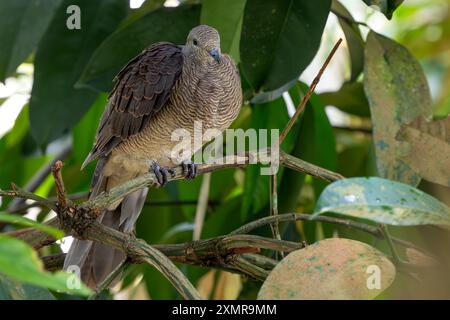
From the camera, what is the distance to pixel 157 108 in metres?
1.67

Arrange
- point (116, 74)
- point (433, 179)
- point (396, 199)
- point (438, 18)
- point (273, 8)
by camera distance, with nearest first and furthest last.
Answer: point (396, 199), point (433, 179), point (273, 8), point (116, 74), point (438, 18)

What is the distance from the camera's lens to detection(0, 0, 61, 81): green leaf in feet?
5.21

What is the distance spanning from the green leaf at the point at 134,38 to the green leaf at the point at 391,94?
1.28 feet

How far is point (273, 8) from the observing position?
1491mm

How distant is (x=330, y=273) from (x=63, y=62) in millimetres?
941

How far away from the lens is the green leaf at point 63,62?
169cm

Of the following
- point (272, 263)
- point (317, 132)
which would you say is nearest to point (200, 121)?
point (317, 132)

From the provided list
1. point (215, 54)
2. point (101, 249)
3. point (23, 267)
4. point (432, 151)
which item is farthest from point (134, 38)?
point (23, 267)

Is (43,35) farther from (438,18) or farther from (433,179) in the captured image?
(438,18)

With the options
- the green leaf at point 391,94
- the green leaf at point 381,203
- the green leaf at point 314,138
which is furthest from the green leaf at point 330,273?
the green leaf at point 314,138

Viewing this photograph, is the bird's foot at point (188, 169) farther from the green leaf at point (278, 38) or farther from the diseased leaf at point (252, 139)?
the green leaf at point (278, 38)

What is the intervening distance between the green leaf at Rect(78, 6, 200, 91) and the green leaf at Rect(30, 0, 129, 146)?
0.12 meters

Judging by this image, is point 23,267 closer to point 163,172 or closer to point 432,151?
point 432,151
